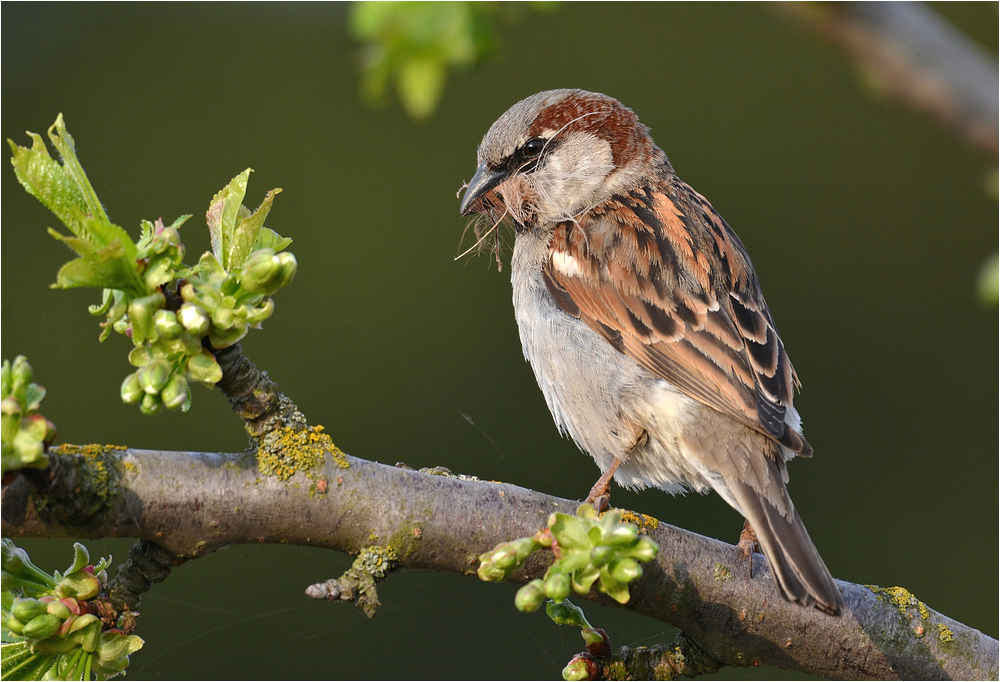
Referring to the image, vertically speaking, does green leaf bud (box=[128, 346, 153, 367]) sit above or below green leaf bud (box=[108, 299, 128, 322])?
below

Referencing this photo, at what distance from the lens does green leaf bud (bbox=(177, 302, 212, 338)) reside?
122 centimetres

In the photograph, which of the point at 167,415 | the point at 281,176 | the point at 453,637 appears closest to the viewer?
the point at 453,637

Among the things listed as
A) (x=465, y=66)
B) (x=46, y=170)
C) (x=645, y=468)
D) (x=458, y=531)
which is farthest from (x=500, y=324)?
(x=465, y=66)

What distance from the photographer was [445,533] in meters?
1.48

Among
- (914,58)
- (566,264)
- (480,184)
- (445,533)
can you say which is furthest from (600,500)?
(914,58)

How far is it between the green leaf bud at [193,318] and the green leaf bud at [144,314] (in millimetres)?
36

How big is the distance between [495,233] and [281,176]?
171cm

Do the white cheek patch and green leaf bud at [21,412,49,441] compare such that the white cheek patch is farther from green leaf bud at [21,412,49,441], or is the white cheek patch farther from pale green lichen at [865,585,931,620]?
green leaf bud at [21,412,49,441]

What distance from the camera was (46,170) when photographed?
1.21 meters

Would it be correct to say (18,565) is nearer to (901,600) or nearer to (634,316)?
(634,316)

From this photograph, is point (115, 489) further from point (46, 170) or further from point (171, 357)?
point (46, 170)

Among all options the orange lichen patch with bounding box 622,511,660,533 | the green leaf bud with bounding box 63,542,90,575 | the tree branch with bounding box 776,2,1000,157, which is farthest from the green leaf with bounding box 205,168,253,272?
the tree branch with bounding box 776,2,1000,157

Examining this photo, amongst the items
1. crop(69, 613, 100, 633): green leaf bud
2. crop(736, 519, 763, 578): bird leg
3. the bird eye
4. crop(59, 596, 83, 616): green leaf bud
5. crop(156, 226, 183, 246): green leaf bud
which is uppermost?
the bird eye

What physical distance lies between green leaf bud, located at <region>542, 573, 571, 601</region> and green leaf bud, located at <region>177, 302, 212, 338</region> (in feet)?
1.94
